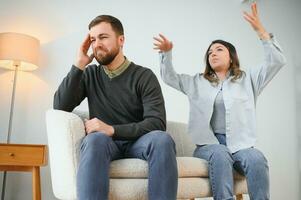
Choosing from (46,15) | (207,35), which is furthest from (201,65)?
(46,15)

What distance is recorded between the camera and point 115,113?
4.83 ft

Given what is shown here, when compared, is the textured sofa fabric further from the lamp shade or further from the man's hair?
the lamp shade

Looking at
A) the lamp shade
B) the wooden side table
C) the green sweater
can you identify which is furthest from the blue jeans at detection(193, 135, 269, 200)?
Answer: the lamp shade

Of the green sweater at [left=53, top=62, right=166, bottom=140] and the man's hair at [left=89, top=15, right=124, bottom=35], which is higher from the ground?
the man's hair at [left=89, top=15, right=124, bottom=35]

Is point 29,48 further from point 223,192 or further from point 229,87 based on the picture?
point 223,192

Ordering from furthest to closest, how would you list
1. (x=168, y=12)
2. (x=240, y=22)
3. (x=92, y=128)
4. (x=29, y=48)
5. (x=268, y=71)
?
(x=240, y=22)
(x=168, y=12)
(x=29, y=48)
(x=268, y=71)
(x=92, y=128)

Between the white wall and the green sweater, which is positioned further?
the white wall

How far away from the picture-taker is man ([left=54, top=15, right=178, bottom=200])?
1146 millimetres

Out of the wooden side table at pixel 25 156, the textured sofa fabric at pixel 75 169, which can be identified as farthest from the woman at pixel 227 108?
the wooden side table at pixel 25 156

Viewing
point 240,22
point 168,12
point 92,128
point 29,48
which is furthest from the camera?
point 240,22

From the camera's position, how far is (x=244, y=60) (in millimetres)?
3078

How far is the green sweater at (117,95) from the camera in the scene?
4.74 feet

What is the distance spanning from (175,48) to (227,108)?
129cm

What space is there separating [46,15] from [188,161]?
1.79 metres
